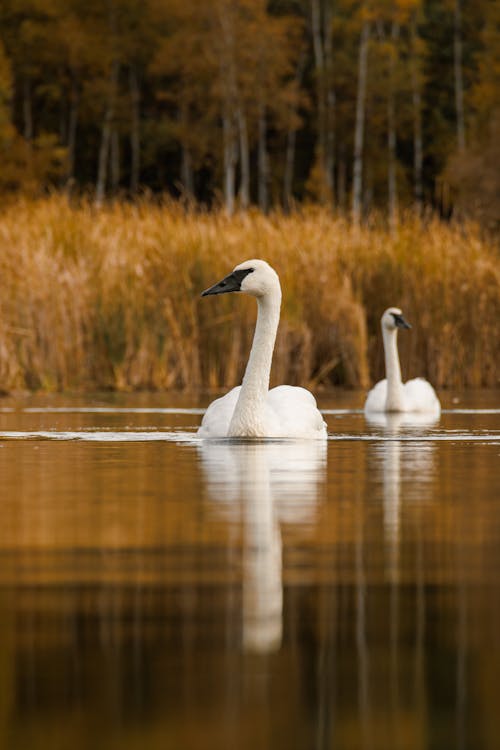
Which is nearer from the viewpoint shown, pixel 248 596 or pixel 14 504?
pixel 248 596

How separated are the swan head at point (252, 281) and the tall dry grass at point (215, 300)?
7782 mm

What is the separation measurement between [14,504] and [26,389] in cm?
1357

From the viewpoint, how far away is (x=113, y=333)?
22203mm

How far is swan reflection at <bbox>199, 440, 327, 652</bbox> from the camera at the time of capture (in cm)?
477

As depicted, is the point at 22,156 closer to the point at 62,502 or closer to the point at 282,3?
the point at 282,3

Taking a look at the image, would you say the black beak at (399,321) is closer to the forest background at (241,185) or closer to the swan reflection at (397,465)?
the forest background at (241,185)

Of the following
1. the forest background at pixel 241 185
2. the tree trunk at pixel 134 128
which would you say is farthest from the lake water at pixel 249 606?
the tree trunk at pixel 134 128

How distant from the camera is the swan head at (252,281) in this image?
13258 millimetres

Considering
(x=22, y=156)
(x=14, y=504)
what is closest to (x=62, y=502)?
(x=14, y=504)

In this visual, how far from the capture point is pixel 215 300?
75.8 feet

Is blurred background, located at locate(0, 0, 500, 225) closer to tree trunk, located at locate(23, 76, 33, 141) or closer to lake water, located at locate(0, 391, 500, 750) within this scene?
tree trunk, located at locate(23, 76, 33, 141)

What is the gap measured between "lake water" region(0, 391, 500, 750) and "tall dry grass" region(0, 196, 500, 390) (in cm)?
1185

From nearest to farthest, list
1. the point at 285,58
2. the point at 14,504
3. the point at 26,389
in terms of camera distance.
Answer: the point at 14,504
the point at 26,389
the point at 285,58

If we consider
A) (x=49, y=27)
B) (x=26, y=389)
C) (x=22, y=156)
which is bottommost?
(x=26, y=389)
